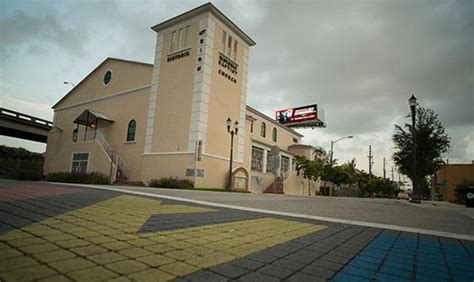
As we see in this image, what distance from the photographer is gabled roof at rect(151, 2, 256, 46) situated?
21938mm

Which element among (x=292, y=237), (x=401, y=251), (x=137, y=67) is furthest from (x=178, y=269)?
(x=137, y=67)

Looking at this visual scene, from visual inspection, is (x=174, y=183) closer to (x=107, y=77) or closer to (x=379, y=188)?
(x=107, y=77)

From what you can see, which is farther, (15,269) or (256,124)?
(256,124)

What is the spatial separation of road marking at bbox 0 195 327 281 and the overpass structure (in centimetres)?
3976

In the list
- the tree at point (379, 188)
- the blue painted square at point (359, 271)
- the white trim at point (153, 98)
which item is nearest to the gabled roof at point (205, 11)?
the white trim at point (153, 98)

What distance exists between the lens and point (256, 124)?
108 ft

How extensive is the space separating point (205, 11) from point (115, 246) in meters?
22.3

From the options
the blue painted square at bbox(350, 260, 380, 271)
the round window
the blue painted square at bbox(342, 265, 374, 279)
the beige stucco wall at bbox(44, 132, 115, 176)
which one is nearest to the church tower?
the beige stucco wall at bbox(44, 132, 115, 176)

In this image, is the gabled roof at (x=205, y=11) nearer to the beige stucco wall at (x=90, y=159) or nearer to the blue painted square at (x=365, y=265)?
the beige stucco wall at (x=90, y=159)

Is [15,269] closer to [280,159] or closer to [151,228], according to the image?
[151,228]

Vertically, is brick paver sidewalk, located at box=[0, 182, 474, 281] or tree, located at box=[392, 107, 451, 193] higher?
tree, located at box=[392, 107, 451, 193]

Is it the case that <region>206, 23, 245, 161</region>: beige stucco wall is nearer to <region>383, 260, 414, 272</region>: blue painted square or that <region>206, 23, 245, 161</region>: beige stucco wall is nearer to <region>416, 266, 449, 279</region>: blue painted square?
<region>383, 260, 414, 272</region>: blue painted square

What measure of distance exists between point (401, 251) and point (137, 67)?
27184 mm

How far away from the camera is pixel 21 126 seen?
120ft
